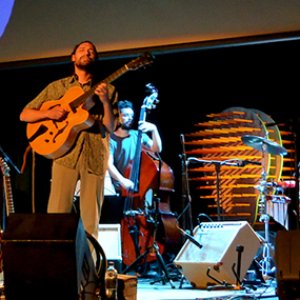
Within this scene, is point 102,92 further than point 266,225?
No

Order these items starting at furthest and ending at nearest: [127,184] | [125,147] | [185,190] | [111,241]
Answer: [125,147]
[185,190]
[127,184]
[111,241]

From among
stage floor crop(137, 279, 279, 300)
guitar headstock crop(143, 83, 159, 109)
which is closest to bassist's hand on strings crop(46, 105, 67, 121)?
stage floor crop(137, 279, 279, 300)

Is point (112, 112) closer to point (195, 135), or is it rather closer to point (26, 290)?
point (26, 290)

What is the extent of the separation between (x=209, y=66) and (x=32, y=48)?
185 cm

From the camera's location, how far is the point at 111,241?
4.94 meters

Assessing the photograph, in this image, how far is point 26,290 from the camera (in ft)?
9.00

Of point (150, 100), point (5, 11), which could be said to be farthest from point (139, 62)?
point (5, 11)

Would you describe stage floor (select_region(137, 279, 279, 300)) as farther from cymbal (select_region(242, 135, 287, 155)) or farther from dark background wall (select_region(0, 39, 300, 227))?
dark background wall (select_region(0, 39, 300, 227))

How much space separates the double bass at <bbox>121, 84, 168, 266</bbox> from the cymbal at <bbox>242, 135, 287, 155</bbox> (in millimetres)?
949

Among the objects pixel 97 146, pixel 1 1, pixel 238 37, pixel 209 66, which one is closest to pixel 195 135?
pixel 209 66

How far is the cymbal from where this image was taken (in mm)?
4750

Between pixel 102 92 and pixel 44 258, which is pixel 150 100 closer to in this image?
pixel 102 92

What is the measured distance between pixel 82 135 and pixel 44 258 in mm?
962

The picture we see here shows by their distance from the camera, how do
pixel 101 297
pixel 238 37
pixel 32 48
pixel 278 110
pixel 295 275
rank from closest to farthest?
pixel 295 275
pixel 101 297
pixel 238 37
pixel 32 48
pixel 278 110
